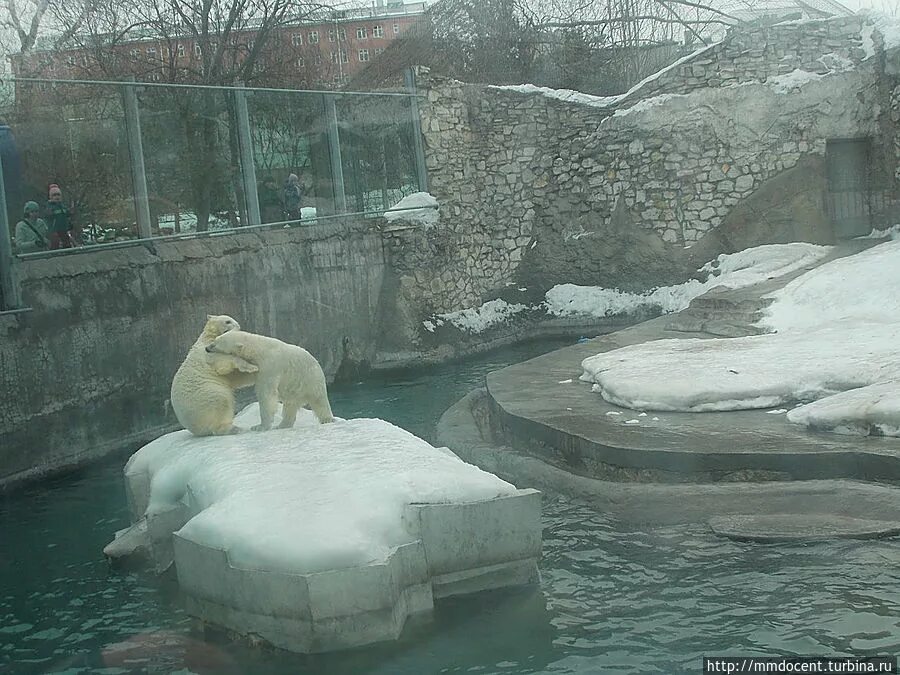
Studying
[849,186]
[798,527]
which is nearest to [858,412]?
[798,527]

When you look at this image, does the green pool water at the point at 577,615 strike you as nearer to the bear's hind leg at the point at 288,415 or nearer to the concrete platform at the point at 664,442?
the concrete platform at the point at 664,442

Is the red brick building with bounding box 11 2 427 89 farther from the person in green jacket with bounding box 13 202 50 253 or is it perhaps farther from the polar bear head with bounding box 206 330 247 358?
the polar bear head with bounding box 206 330 247 358

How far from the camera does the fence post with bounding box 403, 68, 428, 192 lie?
47.9 feet

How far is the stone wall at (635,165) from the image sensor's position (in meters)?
13.9

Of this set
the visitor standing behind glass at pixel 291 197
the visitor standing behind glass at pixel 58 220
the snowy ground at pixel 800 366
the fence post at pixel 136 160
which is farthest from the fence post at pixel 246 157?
the snowy ground at pixel 800 366

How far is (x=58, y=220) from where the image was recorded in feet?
30.6

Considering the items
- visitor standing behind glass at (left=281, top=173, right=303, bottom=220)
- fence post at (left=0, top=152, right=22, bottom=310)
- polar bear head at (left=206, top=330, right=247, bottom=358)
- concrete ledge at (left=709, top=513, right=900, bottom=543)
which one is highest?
visitor standing behind glass at (left=281, top=173, right=303, bottom=220)

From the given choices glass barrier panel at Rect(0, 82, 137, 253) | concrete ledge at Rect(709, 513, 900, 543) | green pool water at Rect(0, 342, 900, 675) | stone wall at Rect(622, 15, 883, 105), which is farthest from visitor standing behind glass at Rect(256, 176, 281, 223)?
concrete ledge at Rect(709, 513, 900, 543)

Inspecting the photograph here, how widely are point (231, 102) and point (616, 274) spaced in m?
6.59

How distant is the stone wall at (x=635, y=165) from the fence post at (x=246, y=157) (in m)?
2.48

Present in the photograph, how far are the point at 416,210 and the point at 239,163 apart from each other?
323 centimetres

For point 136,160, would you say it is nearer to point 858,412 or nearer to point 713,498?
point 713,498

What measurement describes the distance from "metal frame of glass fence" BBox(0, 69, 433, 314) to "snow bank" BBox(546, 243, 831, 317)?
2.85 m

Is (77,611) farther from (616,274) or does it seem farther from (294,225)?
(616,274)
